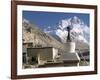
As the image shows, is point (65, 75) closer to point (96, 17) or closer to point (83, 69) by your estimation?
point (83, 69)

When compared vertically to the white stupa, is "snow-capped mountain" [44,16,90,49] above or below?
above

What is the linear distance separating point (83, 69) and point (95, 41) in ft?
1.03

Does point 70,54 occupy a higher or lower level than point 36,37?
lower

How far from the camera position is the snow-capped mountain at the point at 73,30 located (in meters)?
2.06

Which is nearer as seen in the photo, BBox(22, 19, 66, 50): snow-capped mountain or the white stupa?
BBox(22, 19, 66, 50): snow-capped mountain

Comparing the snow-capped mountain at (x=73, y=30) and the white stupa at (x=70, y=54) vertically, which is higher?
the snow-capped mountain at (x=73, y=30)

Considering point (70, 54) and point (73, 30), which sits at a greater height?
point (73, 30)

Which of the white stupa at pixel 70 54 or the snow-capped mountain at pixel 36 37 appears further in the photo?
the white stupa at pixel 70 54

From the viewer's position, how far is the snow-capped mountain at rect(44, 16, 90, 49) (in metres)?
2.06

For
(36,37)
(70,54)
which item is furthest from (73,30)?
(36,37)

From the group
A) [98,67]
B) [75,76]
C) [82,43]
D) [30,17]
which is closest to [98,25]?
[82,43]

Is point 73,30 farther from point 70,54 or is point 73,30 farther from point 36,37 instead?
point 36,37

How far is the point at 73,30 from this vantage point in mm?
2107

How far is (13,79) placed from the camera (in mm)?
1931
